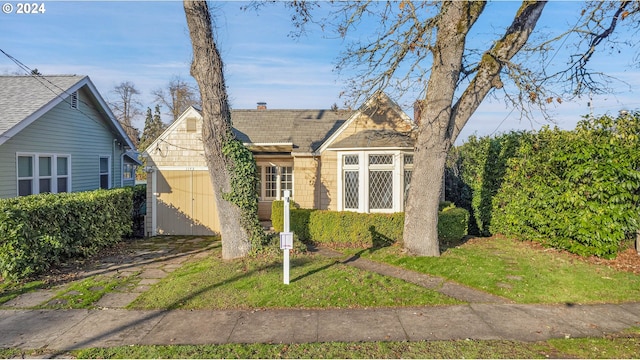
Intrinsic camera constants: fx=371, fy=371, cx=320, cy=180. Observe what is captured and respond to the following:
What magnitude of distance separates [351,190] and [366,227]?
6.21 ft

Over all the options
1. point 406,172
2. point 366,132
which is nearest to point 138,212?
point 366,132

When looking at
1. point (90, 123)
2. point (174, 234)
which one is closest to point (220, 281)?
point (174, 234)

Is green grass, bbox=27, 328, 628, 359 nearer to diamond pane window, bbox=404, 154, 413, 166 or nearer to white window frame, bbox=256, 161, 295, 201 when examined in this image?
diamond pane window, bbox=404, 154, 413, 166

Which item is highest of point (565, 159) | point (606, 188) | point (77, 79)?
point (77, 79)

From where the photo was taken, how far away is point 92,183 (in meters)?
15.1

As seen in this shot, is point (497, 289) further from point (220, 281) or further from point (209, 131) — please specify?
point (209, 131)

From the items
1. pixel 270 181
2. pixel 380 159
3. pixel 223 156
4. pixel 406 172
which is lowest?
pixel 270 181

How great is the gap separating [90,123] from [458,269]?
579 inches

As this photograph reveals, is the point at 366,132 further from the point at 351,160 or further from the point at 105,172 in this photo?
the point at 105,172

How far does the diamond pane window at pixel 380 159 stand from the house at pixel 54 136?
10.3 metres

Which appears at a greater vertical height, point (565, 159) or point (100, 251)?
point (565, 159)

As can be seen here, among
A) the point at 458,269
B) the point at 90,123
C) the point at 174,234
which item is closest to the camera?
the point at 458,269

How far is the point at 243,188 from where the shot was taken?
9070 millimetres

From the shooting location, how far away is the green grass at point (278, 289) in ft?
20.3
